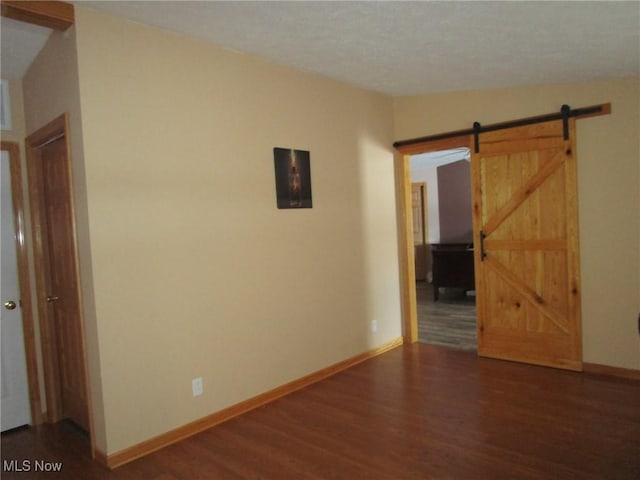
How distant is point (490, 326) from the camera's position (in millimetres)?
4078

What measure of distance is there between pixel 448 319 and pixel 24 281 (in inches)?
182

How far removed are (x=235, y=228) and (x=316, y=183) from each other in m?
0.96

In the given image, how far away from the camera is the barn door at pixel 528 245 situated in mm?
3613

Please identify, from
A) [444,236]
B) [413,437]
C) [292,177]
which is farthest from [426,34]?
[444,236]

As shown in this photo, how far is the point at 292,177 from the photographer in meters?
3.51

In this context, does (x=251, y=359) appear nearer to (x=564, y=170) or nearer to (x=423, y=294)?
(x=564, y=170)

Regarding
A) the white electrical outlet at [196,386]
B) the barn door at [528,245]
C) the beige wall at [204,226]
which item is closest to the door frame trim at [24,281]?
the beige wall at [204,226]

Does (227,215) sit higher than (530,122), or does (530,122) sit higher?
(530,122)

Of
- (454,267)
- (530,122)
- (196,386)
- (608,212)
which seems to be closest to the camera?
(196,386)

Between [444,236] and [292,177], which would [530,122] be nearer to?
[292,177]

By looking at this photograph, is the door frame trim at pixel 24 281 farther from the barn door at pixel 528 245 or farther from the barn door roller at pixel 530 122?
the barn door at pixel 528 245

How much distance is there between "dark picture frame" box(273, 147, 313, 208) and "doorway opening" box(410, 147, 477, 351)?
278 centimetres

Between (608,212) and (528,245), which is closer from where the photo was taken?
(608,212)

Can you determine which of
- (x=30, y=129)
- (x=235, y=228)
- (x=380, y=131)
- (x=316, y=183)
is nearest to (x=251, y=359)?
(x=235, y=228)
